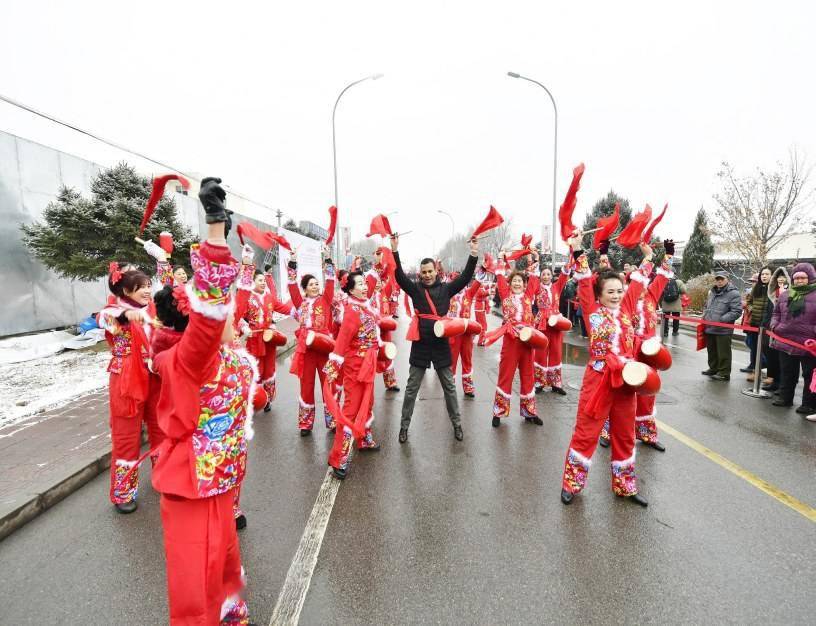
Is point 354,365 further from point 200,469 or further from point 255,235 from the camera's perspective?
point 200,469

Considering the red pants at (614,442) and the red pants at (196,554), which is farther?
the red pants at (614,442)

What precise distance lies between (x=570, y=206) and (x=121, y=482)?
4347mm

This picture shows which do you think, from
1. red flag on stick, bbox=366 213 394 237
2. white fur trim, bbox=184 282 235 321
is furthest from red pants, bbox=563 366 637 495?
white fur trim, bbox=184 282 235 321

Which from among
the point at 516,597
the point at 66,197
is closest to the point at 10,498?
the point at 516,597

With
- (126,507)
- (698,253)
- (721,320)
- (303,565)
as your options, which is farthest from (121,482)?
(698,253)

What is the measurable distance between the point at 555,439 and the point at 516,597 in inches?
101

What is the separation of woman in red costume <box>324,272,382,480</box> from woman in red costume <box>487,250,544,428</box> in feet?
5.90

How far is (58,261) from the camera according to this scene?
30.7 feet

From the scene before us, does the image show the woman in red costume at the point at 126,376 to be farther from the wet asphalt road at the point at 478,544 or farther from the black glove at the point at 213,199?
the black glove at the point at 213,199

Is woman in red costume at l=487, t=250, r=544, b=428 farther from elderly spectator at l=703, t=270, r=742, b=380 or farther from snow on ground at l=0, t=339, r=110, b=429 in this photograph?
snow on ground at l=0, t=339, r=110, b=429

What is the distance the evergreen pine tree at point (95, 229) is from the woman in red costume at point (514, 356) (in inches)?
326

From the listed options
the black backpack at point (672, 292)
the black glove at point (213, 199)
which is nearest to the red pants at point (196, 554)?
the black glove at point (213, 199)

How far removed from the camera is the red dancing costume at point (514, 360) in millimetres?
5109

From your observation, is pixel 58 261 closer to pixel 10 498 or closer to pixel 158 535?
pixel 10 498
